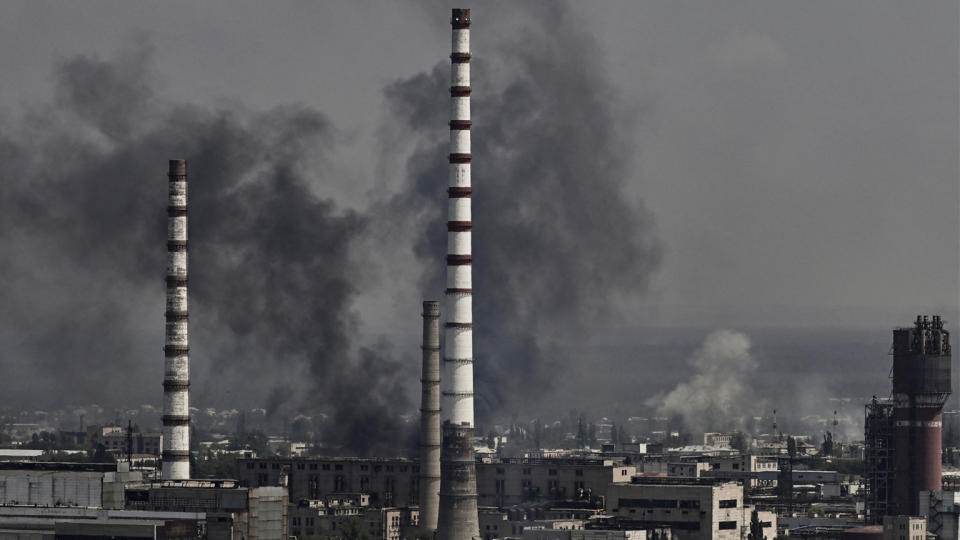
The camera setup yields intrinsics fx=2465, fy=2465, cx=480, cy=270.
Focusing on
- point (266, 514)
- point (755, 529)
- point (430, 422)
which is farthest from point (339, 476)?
point (266, 514)

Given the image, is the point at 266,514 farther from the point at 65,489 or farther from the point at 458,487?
the point at 458,487

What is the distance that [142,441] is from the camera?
139 m

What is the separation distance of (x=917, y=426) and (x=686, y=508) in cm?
1270

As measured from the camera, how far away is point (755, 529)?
84.6m

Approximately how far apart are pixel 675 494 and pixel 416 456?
2303cm

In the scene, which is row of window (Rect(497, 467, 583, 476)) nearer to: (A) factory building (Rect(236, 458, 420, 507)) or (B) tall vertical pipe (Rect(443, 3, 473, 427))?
(A) factory building (Rect(236, 458, 420, 507))

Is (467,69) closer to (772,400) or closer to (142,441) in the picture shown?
(142,441)

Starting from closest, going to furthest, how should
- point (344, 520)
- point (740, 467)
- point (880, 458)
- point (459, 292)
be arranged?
point (344, 520)
point (459, 292)
point (880, 458)
point (740, 467)

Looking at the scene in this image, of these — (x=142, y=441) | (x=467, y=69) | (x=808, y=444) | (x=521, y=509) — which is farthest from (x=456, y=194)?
(x=808, y=444)

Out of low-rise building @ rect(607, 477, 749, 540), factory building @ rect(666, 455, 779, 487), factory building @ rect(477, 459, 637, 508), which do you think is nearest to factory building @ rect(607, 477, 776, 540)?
low-rise building @ rect(607, 477, 749, 540)

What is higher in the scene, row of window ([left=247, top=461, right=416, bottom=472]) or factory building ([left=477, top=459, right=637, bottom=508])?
row of window ([left=247, top=461, right=416, bottom=472])

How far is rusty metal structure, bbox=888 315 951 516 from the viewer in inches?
3637

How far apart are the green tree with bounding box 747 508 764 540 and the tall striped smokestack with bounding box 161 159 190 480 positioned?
1990 centimetres

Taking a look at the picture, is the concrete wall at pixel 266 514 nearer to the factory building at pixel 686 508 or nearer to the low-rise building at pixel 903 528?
the factory building at pixel 686 508
